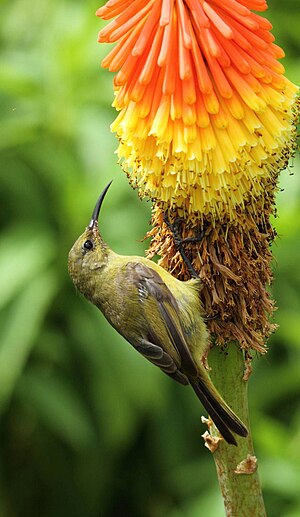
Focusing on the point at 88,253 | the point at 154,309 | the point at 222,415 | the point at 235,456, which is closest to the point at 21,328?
the point at 88,253

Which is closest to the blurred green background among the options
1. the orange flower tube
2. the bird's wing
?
the bird's wing

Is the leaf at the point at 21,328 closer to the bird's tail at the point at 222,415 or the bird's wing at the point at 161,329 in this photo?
the bird's wing at the point at 161,329

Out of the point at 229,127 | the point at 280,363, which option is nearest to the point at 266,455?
the point at 280,363

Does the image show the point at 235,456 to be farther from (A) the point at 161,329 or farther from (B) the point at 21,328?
(B) the point at 21,328

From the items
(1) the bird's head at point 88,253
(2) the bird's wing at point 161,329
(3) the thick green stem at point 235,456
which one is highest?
(1) the bird's head at point 88,253

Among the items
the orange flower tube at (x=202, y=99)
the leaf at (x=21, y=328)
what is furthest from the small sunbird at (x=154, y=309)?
the leaf at (x=21, y=328)

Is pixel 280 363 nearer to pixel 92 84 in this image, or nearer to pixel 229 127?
pixel 92 84
